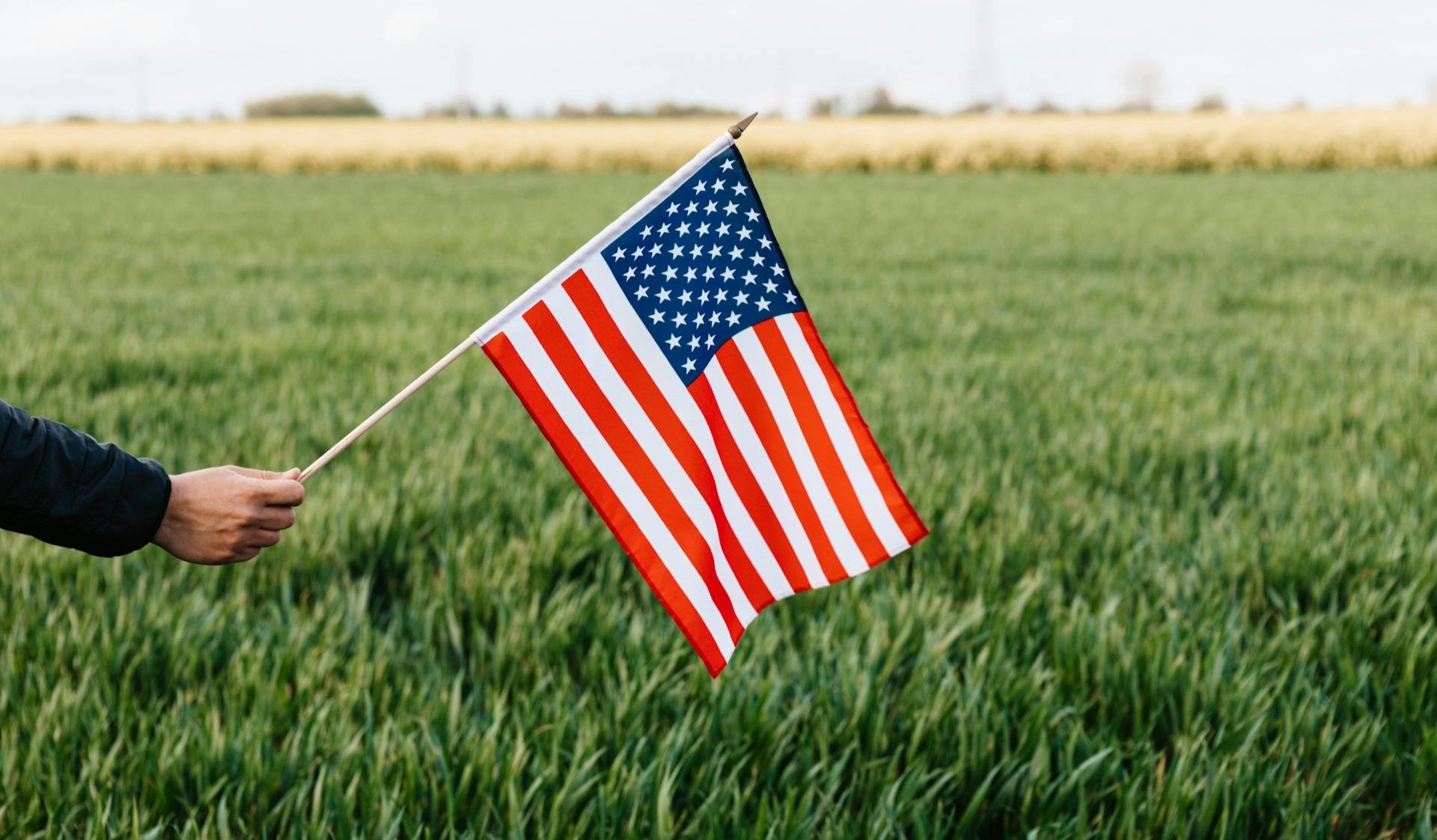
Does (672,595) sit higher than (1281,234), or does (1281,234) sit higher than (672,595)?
(672,595)

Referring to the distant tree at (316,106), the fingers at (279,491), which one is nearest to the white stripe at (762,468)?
the fingers at (279,491)

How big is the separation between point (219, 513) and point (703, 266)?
2.73 feet

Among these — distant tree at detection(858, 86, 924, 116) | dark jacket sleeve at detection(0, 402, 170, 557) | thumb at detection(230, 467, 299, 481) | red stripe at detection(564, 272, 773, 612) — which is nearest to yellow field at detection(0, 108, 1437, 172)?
distant tree at detection(858, 86, 924, 116)

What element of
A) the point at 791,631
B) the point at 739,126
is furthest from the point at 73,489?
the point at 791,631

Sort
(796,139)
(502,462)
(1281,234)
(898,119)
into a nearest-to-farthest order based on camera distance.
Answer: (502,462), (1281,234), (796,139), (898,119)

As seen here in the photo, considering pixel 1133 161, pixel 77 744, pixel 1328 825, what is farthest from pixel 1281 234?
pixel 1133 161

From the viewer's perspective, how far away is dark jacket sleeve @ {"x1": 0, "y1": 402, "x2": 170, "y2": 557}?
147cm

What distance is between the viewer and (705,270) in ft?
6.05

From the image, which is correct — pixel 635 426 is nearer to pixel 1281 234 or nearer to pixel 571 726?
pixel 571 726

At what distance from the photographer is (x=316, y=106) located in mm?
79438

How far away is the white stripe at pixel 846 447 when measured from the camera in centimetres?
192

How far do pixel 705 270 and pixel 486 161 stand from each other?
3798 cm

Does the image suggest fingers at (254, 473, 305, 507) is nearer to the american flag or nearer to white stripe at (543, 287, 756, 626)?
the american flag

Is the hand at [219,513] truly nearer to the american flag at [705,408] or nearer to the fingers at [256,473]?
the fingers at [256,473]
